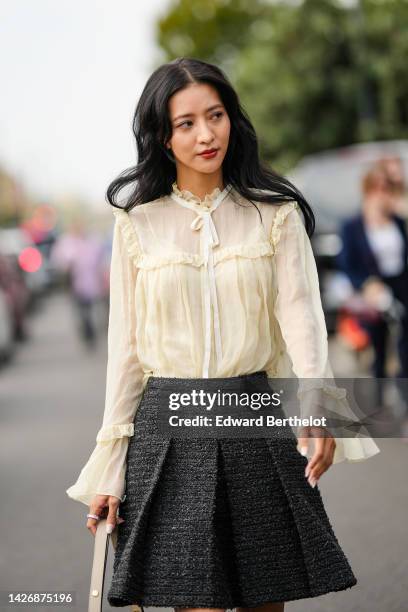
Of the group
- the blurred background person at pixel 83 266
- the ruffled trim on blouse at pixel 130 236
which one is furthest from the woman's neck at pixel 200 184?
the blurred background person at pixel 83 266

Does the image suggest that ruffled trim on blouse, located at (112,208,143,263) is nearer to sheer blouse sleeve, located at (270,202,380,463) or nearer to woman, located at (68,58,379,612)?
woman, located at (68,58,379,612)

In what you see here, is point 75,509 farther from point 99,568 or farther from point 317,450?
point 317,450

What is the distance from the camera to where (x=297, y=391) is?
359 centimetres

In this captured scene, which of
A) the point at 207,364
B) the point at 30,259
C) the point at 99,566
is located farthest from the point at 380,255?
the point at 30,259

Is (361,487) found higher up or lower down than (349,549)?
higher up

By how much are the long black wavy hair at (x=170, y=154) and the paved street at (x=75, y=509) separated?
218 centimetres

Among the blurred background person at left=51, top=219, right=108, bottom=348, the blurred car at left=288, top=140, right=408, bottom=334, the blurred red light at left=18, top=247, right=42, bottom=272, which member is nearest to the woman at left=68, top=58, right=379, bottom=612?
the blurred car at left=288, top=140, right=408, bottom=334

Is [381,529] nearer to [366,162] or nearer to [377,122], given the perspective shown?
[366,162]

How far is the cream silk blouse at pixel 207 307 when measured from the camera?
3.54 meters

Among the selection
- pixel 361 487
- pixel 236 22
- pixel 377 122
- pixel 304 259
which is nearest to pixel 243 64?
pixel 377 122

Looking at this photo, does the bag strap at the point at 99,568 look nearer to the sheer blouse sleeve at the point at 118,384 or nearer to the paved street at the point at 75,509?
Result: the sheer blouse sleeve at the point at 118,384

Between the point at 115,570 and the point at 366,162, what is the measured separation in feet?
48.1

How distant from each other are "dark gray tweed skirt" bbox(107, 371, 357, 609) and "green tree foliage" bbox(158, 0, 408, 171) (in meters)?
26.1

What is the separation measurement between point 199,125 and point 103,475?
963mm
